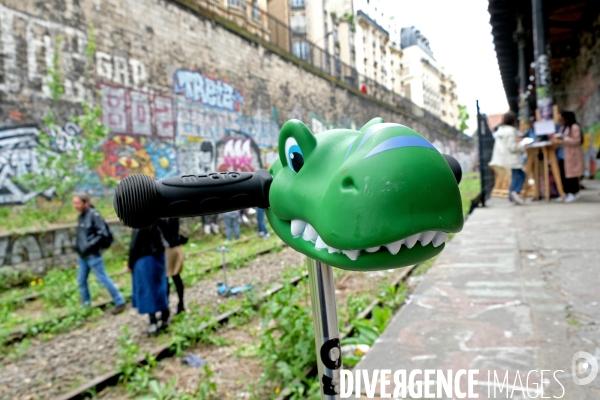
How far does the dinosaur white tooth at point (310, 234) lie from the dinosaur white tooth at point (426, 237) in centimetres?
21

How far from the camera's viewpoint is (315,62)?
19.0 metres

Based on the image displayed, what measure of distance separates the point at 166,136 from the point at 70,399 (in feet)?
27.5

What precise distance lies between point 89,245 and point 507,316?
4.97m

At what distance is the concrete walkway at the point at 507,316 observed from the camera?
2148 mm

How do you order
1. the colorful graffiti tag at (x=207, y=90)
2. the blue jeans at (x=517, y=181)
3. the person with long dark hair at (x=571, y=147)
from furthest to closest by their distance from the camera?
the colorful graffiti tag at (x=207, y=90)
the blue jeans at (x=517, y=181)
the person with long dark hair at (x=571, y=147)

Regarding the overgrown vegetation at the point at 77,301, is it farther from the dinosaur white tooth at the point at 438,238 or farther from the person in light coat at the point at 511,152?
the person in light coat at the point at 511,152

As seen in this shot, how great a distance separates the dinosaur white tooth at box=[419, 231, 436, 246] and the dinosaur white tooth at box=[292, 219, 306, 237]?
0.25m

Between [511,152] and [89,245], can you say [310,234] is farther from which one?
[511,152]

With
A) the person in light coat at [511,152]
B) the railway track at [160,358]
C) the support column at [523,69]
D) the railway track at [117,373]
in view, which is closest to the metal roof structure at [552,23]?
the support column at [523,69]

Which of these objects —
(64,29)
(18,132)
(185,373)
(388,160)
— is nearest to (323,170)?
(388,160)

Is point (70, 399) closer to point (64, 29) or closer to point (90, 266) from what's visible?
point (90, 266)

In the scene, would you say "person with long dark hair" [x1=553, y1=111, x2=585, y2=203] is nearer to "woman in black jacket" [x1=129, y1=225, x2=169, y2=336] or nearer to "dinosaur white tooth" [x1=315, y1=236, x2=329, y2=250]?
"woman in black jacket" [x1=129, y1=225, x2=169, y2=336]


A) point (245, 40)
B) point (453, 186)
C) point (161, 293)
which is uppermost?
point (245, 40)

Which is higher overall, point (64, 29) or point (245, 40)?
point (245, 40)
